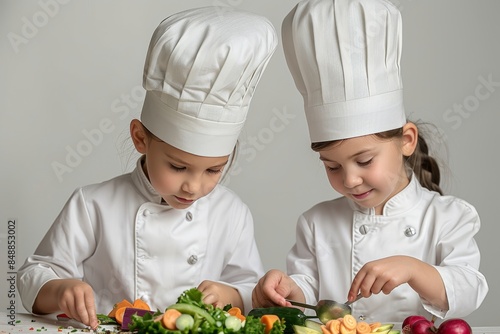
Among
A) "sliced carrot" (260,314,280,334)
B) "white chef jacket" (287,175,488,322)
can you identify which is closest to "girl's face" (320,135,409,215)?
"white chef jacket" (287,175,488,322)

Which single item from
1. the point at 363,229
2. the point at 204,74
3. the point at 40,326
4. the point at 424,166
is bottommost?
the point at 40,326

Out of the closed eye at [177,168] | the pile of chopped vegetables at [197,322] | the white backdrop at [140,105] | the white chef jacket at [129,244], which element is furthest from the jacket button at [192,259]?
the white backdrop at [140,105]

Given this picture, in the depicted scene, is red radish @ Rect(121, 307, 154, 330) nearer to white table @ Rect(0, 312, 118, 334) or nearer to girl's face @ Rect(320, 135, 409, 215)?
white table @ Rect(0, 312, 118, 334)

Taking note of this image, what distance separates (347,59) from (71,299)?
2.50ft

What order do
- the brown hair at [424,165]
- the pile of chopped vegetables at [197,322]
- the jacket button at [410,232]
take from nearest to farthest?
the pile of chopped vegetables at [197,322] < the jacket button at [410,232] < the brown hair at [424,165]

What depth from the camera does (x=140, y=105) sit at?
3043mm

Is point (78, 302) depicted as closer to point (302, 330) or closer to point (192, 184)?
point (192, 184)

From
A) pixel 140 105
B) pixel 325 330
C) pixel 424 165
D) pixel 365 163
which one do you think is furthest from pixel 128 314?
pixel 140 105

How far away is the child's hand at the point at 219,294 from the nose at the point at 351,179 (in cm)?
35

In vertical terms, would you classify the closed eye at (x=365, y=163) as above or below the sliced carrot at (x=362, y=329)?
above

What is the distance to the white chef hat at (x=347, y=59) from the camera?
1.96 m

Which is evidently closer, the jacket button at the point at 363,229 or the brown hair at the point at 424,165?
the jacket button at the point at 363,229

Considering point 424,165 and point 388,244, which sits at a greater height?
point 424,165

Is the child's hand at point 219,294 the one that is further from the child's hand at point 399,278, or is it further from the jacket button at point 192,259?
the child's hand at point 399,278
